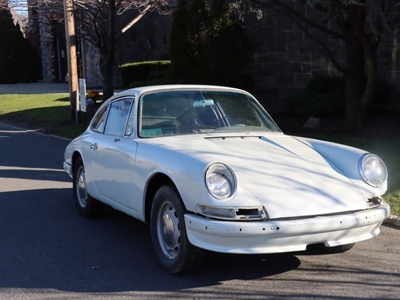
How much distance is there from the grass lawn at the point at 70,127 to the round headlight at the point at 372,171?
182 cm

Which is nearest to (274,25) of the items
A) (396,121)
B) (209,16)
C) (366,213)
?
(209,16)

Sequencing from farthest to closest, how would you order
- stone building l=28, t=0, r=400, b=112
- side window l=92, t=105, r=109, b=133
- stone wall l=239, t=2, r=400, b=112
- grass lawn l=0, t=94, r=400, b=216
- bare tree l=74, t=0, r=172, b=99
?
bare tree l=74, t=0, r=172, b=99, stone wall l=239, t=2, r=400, b=112, stone building l=28, t=0, r=400, b=112, grass lawn l=0, t=94, r=400, b=216, side window l=92, t=105, r=109, b=133

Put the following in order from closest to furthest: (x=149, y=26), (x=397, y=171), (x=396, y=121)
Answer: (x=397, y=171) → (x=396, y=121) → (x=149, y=26)

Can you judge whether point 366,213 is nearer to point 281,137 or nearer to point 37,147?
point 281,137

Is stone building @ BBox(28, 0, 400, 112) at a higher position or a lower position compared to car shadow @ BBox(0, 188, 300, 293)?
higher

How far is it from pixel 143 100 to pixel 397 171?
14.4 ft

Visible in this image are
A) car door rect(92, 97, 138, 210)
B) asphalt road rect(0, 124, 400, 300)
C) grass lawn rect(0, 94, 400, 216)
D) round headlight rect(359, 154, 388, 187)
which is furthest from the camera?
grass lawn rect(0, 94, 400, 216)

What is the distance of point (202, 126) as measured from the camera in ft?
19.9

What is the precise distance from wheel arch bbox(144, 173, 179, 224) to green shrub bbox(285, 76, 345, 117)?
28.2 ft

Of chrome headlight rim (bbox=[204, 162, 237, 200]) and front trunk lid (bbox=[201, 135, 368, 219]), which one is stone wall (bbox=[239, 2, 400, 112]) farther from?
chrome headlight rim (bbox=[204, 162, 237, 200])

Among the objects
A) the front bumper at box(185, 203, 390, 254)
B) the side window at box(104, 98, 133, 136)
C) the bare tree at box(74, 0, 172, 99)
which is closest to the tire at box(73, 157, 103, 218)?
the side window at box(104, 98, 133, 136)

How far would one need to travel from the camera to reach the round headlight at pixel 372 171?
5.23 m

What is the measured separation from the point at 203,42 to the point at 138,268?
10502mm

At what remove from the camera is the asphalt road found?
15.8 feet
